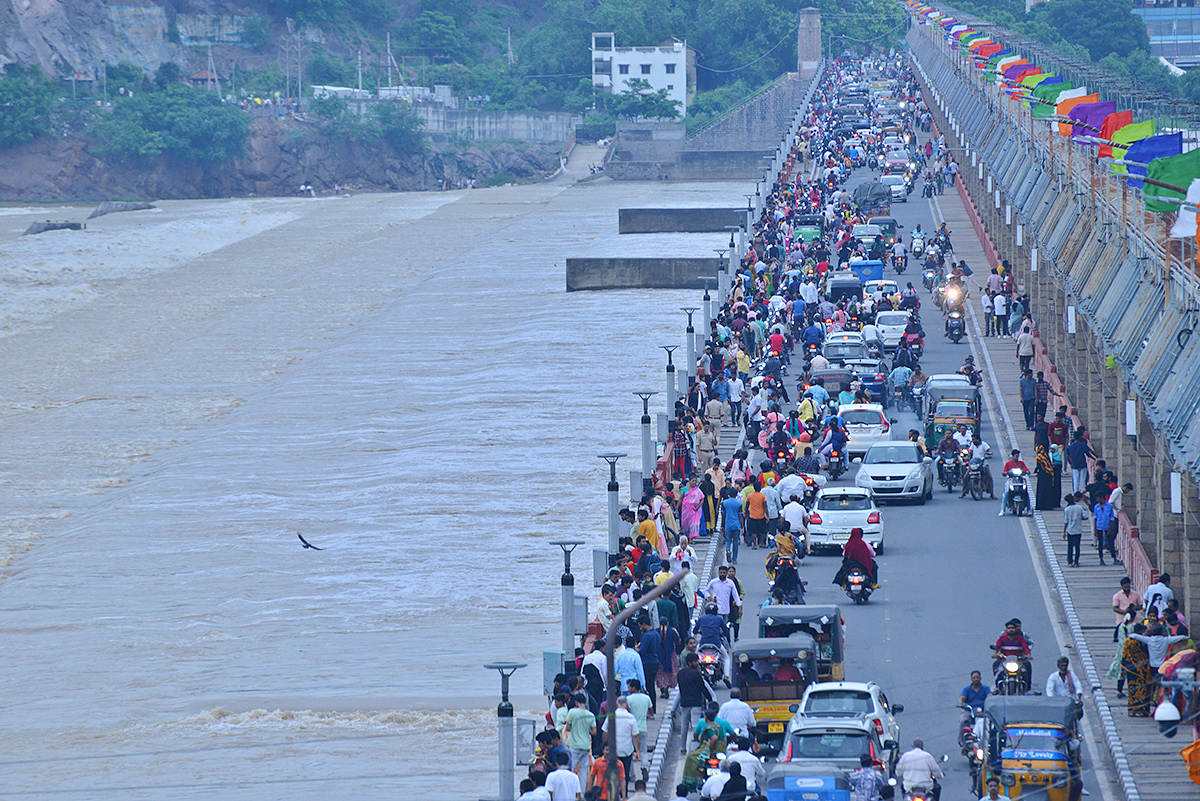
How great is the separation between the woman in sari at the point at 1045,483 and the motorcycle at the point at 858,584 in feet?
19.8

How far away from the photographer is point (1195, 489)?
2178 centimetres

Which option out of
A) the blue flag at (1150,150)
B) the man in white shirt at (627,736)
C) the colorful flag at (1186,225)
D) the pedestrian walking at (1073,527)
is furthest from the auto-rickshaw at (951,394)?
the man in white shirt at (627,736)

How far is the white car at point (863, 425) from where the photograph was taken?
34562 millimetres

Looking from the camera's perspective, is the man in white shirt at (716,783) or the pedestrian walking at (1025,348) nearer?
the man in white shirt at (716,783)

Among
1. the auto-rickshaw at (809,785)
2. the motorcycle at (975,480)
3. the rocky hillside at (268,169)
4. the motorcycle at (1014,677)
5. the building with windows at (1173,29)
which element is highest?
the building with windows at (1173,29)

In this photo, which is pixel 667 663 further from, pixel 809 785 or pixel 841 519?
pixel 841 519

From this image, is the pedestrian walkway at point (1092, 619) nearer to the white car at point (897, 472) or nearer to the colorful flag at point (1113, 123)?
the white car at point (897, 472)

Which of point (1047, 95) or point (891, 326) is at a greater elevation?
point (1047, 95)

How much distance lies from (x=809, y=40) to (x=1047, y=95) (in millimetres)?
111643

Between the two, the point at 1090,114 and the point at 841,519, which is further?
the point at 1090,114

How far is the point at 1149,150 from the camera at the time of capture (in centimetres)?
2573

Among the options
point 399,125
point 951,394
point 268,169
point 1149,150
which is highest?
point 1149,150

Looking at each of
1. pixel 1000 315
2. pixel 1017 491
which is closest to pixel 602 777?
pixel 1017 491

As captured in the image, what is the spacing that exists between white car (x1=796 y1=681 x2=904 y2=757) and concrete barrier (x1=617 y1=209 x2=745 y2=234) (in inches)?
2833
